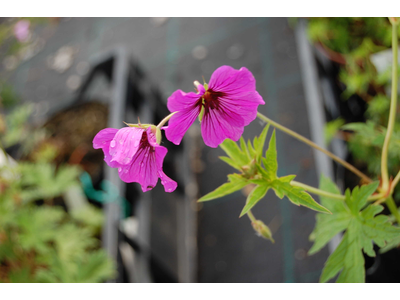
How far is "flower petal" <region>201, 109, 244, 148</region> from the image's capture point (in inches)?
18.5

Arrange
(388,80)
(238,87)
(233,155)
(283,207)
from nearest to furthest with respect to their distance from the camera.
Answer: (238,87), (233,155), (388,80), (283,207)

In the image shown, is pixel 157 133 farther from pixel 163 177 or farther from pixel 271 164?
pixel 271 164

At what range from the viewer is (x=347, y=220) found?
60 centimetres

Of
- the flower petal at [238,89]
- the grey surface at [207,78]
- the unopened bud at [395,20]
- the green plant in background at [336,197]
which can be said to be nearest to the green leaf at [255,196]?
the green plant in background at [336,197]

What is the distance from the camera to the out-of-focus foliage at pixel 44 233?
1.03 meters

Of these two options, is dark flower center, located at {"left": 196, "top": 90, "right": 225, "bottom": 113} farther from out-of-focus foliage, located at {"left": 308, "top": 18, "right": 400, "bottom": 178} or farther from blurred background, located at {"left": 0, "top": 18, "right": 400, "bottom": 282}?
out-of-focus foliage, located at {"left": 308, "top": 18, "right": 400, "bottom": 178}

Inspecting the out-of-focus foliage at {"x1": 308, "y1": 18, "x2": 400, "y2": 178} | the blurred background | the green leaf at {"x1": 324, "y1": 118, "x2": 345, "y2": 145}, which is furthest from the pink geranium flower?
the green leaf at {"x1": 324, "y1": 118, "x2": 345, "y2": 145}

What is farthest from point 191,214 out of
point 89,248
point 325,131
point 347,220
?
point 347,220

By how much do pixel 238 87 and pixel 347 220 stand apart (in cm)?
33

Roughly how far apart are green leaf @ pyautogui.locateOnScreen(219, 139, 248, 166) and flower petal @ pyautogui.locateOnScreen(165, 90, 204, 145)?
0.36 feet

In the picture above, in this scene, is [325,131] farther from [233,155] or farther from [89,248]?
[89,248]

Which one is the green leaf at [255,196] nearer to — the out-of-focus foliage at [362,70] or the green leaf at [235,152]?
the green leaf at [235,152]

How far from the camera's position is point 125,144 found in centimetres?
46

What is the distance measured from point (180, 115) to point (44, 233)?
90 centimetres
